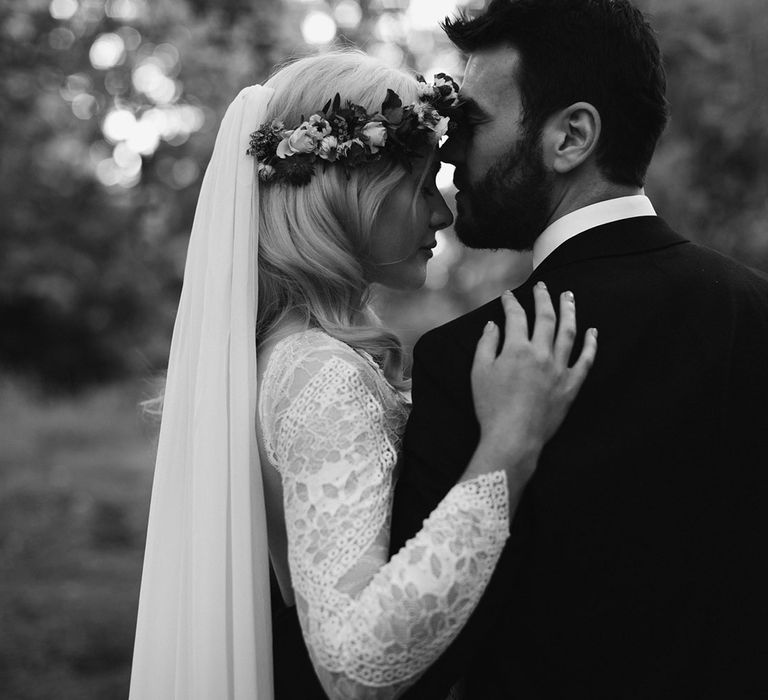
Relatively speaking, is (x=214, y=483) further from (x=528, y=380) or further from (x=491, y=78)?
(x=491, y=78)

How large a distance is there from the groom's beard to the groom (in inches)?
4.7

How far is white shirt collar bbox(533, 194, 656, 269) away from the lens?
8.07ft

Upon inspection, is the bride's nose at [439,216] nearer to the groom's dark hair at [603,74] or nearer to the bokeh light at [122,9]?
the groom's dark hair at [603,74]

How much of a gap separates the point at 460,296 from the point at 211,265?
11.1 meters

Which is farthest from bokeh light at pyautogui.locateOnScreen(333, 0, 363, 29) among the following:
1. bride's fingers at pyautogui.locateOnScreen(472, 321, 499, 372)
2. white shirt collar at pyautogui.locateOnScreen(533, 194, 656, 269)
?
bride's fingers at pyautogui.locateOnScreen(472, 321, 499, 372)

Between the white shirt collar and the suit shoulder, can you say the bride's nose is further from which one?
the suit shoulder

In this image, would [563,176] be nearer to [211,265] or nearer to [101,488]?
[211,265]

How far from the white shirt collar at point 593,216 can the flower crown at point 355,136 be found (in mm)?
469

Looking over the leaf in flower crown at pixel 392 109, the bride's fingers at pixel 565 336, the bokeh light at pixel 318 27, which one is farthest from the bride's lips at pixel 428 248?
the bokeh light at pixel 318 27

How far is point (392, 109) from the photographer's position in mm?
2744

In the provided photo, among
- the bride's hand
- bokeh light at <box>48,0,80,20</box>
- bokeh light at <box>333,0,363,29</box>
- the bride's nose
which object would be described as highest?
bokeh light at <box>333,0,363,29</box>

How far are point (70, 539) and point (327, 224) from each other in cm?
1098

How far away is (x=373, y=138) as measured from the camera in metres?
2.67

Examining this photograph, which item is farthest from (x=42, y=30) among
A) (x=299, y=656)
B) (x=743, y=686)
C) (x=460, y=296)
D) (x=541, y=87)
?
(x=460, y=296)
